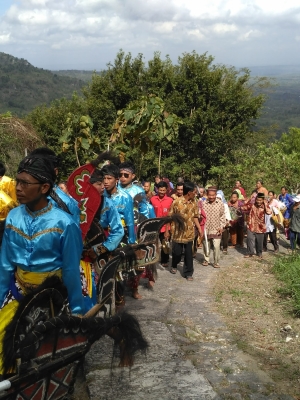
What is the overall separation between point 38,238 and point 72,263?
10.4 inches

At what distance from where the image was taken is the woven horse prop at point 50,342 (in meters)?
2.42

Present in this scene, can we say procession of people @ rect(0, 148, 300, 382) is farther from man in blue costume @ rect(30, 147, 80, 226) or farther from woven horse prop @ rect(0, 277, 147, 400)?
woven horse prop @ rect(0, 277, 147, 400)

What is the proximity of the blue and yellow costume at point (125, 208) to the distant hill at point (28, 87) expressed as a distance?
9655 cm

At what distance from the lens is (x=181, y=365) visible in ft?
14.7

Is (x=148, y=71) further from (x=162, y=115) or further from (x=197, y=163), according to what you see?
(x=162, y=115)

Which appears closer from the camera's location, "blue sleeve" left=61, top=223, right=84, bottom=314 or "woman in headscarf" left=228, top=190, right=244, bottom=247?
"blue sleeve" left=61, top=223, right=84, bottom=314

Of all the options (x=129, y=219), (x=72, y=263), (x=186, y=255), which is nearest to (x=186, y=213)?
(x=186, y=255)

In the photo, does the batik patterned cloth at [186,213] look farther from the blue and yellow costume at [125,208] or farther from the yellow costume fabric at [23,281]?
the yellow costume fabric at [23,281]

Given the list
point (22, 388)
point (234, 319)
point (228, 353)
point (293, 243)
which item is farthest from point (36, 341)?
point (293, 243)

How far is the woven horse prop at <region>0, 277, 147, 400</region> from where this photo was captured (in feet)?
7.93

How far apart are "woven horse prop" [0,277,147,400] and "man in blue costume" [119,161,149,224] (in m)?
3.39

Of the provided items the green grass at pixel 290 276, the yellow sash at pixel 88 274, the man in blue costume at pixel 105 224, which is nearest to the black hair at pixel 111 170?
the man in blue costume at pixel 105 224

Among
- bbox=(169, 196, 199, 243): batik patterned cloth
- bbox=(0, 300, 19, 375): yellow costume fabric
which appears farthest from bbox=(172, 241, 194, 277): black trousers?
bbox=(0, 300, 19, 375): yellow costume fabric

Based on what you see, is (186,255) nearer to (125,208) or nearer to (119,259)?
(125,208)
